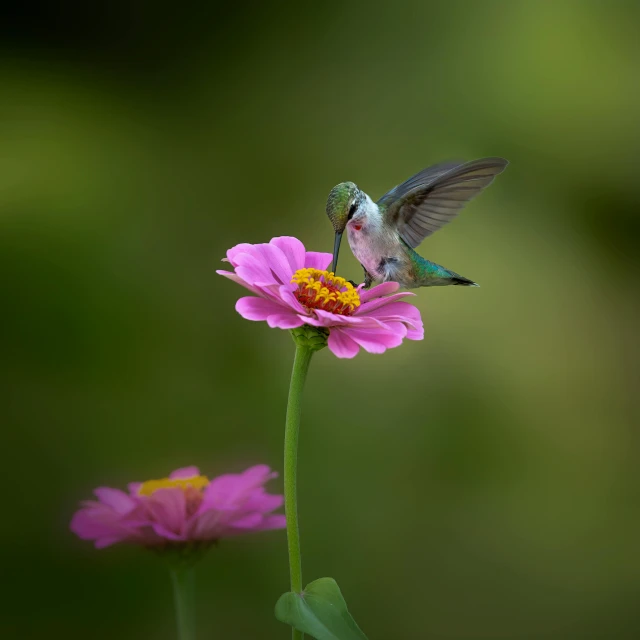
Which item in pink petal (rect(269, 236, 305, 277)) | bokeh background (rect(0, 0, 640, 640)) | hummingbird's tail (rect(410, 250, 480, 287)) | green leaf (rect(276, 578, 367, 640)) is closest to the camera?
green leaf (rect(276, 578, 367, 640))

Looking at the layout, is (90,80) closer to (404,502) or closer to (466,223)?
(466,223)

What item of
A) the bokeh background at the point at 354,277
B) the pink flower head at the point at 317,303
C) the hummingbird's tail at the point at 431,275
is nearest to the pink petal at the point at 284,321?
the pink flower head at the point at 317,303

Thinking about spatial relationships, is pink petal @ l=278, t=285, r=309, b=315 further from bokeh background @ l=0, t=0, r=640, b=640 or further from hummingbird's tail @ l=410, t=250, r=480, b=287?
bokeh background @ l=0, t=0, r=640, b=640

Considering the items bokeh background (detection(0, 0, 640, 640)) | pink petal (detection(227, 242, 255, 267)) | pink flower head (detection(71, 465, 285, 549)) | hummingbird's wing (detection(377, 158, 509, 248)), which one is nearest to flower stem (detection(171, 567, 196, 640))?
pink flower head (detection(71, 465, 285, 549))

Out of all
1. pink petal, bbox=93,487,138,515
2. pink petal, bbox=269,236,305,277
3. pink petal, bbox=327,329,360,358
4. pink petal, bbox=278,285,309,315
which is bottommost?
pink petal, bbox=93,487,138,515

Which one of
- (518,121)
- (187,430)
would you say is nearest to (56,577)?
(187,430)

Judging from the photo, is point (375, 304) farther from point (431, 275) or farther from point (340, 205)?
point (431, 275)

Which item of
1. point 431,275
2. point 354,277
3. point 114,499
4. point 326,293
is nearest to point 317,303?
point 326,293
